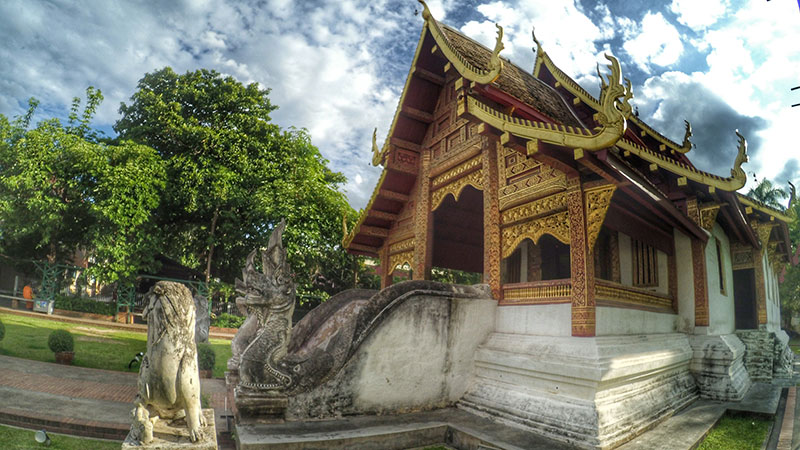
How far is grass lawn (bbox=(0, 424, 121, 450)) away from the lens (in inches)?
180

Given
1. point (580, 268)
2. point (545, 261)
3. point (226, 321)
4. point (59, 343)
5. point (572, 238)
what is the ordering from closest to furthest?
point (580, 268) < point (572, 238) < point (59, 343) < point (545, 261) < point (226, 321)

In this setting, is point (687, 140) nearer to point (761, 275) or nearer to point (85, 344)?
point (761, 275)

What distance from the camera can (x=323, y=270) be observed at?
2339cm

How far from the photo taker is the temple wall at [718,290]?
305 inches

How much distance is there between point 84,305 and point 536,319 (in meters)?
20.0

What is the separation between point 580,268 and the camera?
18.4 ft

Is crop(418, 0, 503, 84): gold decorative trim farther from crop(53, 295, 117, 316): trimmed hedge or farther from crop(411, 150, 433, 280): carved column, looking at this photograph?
crop(53, 295, 117, 316): trimmed hedge

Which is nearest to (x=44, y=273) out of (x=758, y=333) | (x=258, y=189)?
(x=258, y=189)

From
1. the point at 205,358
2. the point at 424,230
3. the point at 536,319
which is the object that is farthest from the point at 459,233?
the point at 205,358

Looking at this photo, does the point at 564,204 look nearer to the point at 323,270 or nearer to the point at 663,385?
the point at 663,385

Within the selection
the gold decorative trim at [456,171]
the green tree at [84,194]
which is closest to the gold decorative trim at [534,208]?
the gold decorative trim at [456,171]

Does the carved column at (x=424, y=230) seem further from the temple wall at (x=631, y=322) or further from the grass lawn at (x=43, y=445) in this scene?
the grass lawn at (x=43, y=445)

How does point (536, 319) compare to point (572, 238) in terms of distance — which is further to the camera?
point (536, 319)

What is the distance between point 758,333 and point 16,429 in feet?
42.7
